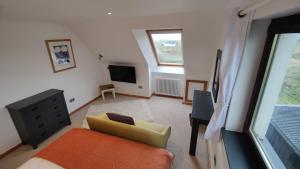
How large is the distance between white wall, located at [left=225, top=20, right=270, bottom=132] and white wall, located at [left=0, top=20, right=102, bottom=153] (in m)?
3.56

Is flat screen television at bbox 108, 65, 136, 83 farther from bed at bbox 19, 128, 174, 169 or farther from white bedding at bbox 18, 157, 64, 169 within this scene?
white bedding at bbox 18, 157, 64, 169

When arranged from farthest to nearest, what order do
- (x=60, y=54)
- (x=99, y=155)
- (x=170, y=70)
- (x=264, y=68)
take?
1. (x=170, y=70)
2. (x=60, y=54)
3. (x=99, y=155)
4. (x=264, y=68)

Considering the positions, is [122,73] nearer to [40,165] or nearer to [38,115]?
[38,115]

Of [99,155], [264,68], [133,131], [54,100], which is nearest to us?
[264,68]

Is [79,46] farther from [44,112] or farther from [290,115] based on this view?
[290,115]

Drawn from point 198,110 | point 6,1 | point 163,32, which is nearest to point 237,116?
point 198,110

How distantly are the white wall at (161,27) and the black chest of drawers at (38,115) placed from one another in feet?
5.28

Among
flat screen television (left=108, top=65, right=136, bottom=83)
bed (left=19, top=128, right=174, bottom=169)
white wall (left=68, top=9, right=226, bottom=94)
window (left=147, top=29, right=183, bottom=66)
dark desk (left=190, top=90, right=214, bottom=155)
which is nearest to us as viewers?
bed (left=19, top=128, right=174, bottom=169)

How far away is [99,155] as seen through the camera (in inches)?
67.0

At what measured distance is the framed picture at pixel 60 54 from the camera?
318cm

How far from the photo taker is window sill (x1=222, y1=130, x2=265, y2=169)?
1.22m

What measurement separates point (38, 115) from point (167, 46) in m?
3.30

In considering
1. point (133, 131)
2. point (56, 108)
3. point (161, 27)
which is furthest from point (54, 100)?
point (161, 27)

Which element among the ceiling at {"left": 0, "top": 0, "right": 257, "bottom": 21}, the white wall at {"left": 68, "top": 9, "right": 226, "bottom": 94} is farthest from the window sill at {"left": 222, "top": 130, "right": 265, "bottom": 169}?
the white wall at {"left": 68, "top": 9, "right": 226, "bottom": 94}
